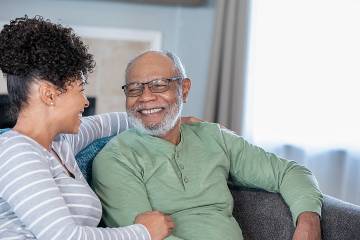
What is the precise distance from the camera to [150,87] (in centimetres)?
185

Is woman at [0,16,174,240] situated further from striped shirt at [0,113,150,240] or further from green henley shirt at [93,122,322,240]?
green henley shirt at [93,122,322,240]

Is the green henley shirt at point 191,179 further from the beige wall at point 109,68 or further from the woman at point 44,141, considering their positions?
the beige wall at point 109,68

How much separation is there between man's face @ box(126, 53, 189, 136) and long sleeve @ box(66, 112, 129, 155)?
0.11 meters

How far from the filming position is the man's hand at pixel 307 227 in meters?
1.70

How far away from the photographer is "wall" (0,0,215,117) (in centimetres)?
333

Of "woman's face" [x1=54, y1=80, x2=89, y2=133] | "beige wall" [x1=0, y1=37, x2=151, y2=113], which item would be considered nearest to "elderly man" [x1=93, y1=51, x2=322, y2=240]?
"woman's face" [x1=54, y1=80, x2=89, y2=133]

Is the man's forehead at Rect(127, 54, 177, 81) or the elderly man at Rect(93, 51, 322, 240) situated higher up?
the man's forehead at Rect(127, 54, 177, 81)

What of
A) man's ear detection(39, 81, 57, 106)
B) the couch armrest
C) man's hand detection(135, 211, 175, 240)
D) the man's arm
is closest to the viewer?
man's ear detection(39, 81, 57, 106)

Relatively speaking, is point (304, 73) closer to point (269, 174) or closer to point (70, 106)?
point (269, 174)

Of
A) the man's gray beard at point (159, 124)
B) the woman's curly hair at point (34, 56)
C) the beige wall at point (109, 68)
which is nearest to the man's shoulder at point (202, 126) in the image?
the man's gray beard at point (159, 124)

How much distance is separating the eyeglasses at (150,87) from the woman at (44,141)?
1.30 ft

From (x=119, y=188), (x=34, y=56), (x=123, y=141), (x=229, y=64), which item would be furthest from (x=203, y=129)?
(x=229, y=64)

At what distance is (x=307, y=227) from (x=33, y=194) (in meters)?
0.85

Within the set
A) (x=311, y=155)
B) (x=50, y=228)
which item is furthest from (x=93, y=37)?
(x=50, y=228)
